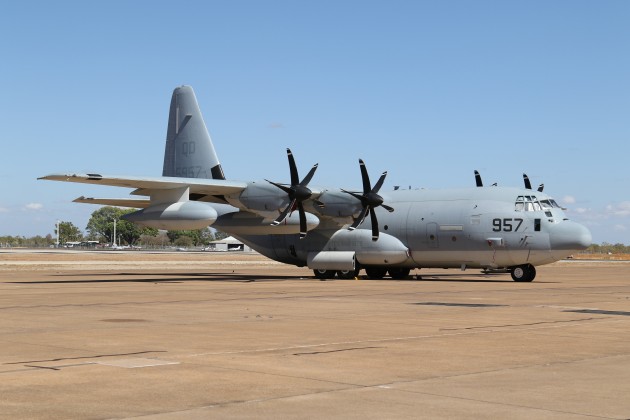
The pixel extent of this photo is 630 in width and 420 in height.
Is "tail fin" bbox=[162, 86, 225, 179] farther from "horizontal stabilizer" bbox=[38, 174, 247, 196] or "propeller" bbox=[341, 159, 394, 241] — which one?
"propeller" bbox=[341, 159, 394, 241]

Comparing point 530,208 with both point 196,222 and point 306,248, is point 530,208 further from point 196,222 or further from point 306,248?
point 196,222

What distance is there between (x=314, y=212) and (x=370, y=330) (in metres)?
27.7

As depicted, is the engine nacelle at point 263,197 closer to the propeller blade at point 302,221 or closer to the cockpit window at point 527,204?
the propeller blade at point 302,221

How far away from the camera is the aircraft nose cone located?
4006 cm

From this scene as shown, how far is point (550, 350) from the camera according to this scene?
45.8ft

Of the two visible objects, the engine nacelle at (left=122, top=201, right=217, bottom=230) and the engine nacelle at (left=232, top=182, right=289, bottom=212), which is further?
the engine nacelle at (left=232, top=182, right=289, bottom=212)

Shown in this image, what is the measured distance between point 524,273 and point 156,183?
734 inches

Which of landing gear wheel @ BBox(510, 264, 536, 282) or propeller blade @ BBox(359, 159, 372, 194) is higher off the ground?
propeller blade @ BBox(359, 159, 372, 194)

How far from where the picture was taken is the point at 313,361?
1253 cm

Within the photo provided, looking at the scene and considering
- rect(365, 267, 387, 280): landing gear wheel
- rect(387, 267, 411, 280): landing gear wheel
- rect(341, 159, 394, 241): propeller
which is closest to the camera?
rect(341, 159, 394, 241): propeller

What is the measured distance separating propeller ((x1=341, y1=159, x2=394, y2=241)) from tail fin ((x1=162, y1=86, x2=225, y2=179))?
31.2 feet

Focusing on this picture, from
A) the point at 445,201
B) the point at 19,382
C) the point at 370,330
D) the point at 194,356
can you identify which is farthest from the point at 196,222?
the point at 19,382

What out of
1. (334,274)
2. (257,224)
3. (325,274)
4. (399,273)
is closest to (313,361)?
(257,224)

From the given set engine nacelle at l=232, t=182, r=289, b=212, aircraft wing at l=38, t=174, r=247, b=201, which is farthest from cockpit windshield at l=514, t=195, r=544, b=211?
aircraft wing at l=38, t=174, r=247, b=201
